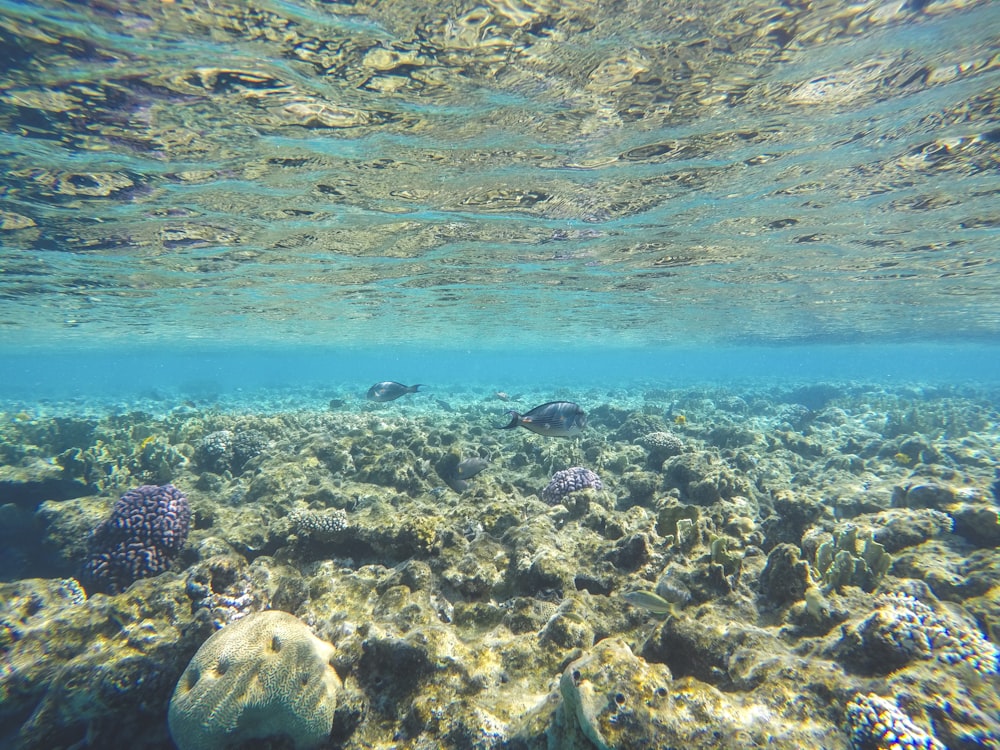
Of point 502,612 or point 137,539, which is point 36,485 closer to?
point 137,539

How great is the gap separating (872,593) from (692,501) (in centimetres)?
374

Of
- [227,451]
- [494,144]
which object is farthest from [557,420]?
[227,451]

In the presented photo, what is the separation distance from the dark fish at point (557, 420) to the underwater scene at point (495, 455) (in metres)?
0.05

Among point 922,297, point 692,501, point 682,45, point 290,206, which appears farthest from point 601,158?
point 922,297

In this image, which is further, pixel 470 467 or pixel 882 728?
pixel 470 467

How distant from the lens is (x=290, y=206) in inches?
516

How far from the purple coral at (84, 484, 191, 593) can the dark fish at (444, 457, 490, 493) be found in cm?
483

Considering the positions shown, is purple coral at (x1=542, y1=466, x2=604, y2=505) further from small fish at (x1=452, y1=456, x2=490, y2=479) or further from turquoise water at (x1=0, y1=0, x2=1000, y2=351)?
turquoise water at (x1=0, y1=0, x2=1000, y2=351)

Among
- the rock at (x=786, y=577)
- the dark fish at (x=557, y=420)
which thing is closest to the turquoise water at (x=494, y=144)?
the dark fish at (x=557, y=420)

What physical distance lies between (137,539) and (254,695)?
3996 millimetres

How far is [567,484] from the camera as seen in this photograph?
8516 millimetres

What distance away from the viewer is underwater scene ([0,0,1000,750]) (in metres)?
3.41

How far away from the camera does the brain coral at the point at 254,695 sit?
331 cm

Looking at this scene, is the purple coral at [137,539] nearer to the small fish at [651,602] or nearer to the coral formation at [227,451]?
the coral formation at [227,451]
